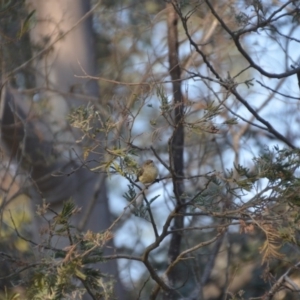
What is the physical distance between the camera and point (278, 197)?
5.05 feet

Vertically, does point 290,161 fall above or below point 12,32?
below

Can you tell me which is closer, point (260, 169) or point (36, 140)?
point (260, 169)

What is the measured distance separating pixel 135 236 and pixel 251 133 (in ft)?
2.76

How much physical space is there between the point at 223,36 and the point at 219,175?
222 cm

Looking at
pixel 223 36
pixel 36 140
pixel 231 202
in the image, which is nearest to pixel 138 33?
pixel 223 36

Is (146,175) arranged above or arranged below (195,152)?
below

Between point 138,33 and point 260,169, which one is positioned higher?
point 138,33

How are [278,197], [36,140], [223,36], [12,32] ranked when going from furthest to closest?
[223,36], [12,32], [36,140], [278,197]

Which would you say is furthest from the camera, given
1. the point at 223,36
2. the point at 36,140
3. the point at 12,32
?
the point at 223,36

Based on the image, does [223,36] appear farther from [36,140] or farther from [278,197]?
[278,197]

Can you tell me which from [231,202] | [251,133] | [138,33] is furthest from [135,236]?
[231,202]

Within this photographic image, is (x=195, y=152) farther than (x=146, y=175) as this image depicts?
Yes

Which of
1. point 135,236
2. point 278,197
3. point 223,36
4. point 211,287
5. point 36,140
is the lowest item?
point 278,197

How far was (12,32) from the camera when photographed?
3.42 metres
